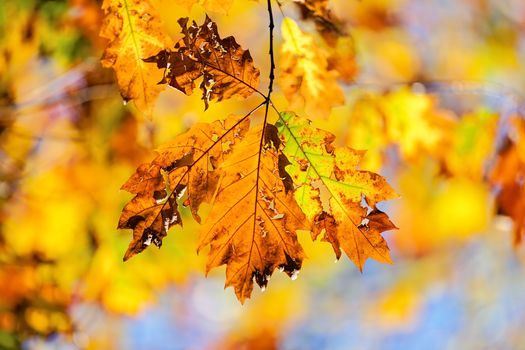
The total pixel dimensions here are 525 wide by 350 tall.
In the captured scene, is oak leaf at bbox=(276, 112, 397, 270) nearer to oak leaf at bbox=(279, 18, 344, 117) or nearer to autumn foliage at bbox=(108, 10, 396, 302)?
autumn foliage at bbox=(108, 10, 396, 302)

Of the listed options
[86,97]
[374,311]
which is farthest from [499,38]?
[86,97]

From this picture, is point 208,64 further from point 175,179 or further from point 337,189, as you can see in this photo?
point 337,189

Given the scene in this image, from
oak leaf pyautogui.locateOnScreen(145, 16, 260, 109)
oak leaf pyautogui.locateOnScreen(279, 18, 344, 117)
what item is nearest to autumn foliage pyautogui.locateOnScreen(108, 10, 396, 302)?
oak leaf pyautogui.locateOnScreen(145, 16, 260, 109)

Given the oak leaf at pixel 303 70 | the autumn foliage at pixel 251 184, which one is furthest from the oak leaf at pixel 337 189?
the oak leaf at pixel 303 70

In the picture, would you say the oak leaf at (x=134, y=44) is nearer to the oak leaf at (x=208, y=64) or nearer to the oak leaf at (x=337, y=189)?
the oak leaf at (x=208, y=64)

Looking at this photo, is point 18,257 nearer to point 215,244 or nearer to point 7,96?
point 7,96

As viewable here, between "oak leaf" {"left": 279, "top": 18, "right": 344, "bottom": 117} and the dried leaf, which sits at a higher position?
"oak leaf" {"left": 279, "top": 18, "right": 344, "bottom": 117}
